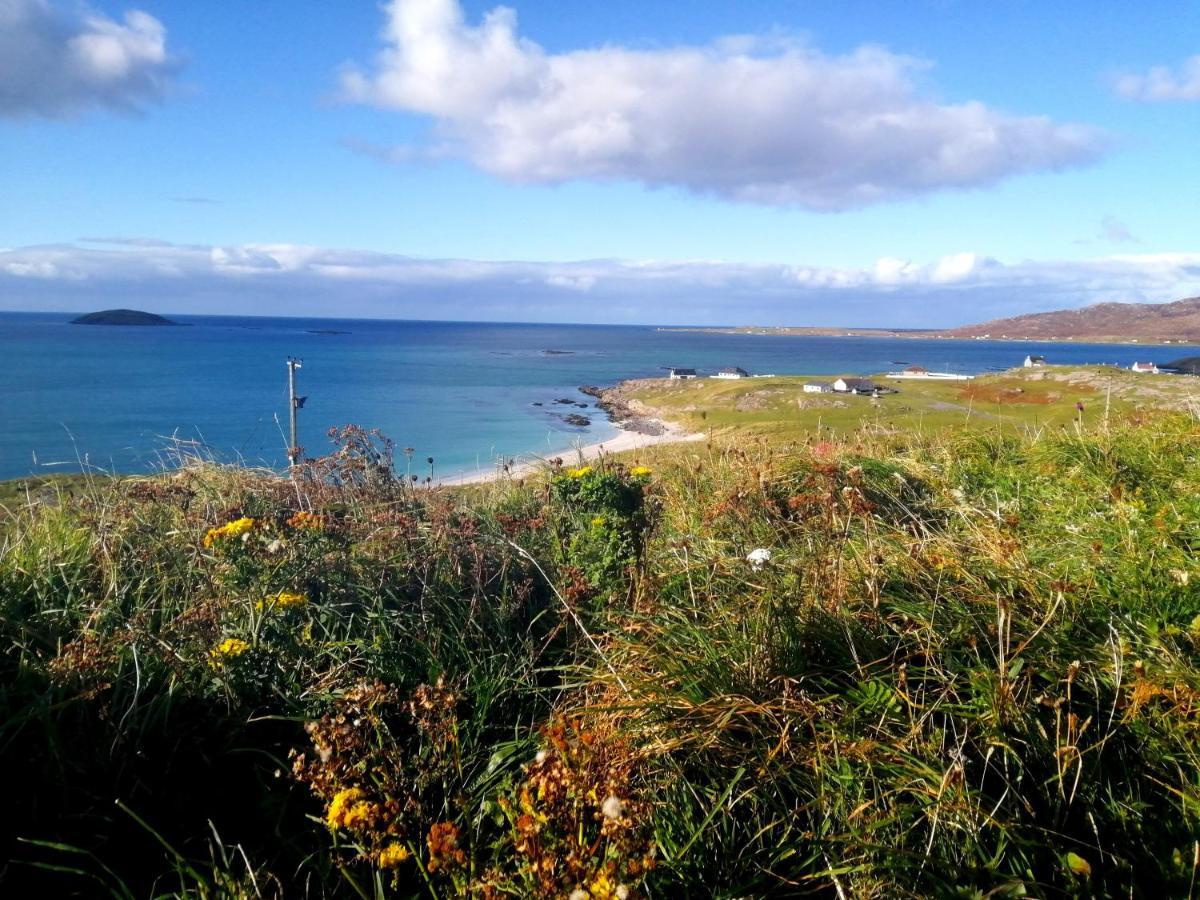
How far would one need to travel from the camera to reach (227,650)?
3301 millimetres

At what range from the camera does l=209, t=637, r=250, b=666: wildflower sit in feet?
10.7

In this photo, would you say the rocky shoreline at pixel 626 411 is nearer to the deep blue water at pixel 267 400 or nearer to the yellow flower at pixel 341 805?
the deep blue water at pixel 267 400

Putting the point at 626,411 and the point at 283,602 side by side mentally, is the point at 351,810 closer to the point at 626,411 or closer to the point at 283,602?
the point at 283,602

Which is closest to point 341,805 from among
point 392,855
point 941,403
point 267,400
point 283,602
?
point 392,855

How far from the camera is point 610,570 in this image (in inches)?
180

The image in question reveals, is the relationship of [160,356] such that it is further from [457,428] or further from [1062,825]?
[1062,825]

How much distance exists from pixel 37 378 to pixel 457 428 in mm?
49377

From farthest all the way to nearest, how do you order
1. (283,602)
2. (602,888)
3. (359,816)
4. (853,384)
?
1. (853,384)
2. (283,602)
3. (359,816)
4. (602,888)

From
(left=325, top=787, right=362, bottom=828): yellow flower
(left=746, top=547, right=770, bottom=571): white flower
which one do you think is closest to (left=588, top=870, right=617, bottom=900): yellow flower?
(left=325, top=787, right=362, bottom=828): yellow flower

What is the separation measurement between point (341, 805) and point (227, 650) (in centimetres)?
127

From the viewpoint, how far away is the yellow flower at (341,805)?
7.67 ft

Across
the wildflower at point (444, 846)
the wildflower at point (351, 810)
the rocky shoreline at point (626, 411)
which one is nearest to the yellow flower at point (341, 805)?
the wildflower at point (351, 810)

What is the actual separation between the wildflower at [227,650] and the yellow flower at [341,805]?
1.17 m

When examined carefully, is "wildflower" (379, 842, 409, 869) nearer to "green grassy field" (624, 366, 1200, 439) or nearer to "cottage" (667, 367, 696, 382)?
"green grassy field" (624, 366, 1200, 439)
